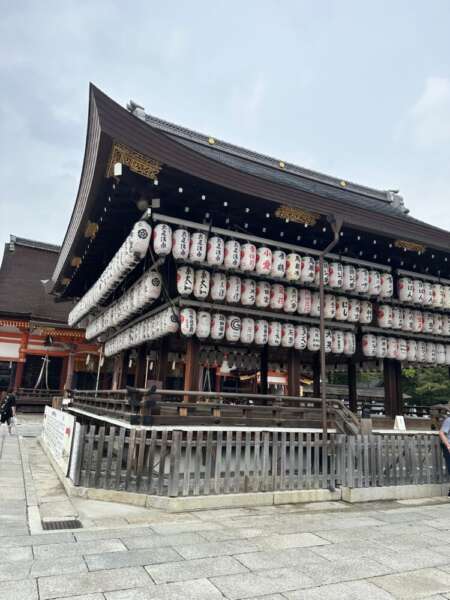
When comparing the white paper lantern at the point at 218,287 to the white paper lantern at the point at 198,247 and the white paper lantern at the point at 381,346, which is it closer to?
the white paper lantern at the point at 198,247

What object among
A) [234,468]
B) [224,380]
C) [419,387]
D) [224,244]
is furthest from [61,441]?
[419,387]

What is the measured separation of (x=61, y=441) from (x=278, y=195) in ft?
25.2

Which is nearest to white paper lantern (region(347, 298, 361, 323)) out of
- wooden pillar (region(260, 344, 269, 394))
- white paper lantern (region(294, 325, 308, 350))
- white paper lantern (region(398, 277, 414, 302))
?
white paper lantern (region(294, 325, 308, 350))

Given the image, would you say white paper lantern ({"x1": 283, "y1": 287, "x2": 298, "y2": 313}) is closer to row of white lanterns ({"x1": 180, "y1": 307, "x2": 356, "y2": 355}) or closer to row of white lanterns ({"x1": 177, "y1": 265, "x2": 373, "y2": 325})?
row of white lanterns ({"x1": 177, "y1": 265, "x2": 373, "y2": 325})

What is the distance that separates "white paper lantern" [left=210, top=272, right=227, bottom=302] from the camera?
9820mm

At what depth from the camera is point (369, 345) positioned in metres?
12.2

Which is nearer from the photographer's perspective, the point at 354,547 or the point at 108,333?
the point at 354,547

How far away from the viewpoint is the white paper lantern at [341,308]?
37.7ft

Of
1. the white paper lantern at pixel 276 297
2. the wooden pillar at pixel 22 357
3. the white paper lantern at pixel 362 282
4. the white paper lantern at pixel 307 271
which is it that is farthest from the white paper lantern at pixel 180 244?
the wooden pillar at pixel 22 357

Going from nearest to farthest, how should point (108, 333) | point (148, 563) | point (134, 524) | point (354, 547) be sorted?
point (148, 563), point (354, 547), point (134, 524), point (108, 333)

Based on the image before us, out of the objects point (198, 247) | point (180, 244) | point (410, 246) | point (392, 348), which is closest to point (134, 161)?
point (180, 244)

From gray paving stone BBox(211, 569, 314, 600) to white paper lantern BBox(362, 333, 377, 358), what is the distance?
340 inches

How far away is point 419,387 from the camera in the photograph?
81.4ft

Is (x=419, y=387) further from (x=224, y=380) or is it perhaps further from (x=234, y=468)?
(x=234, y=468)
